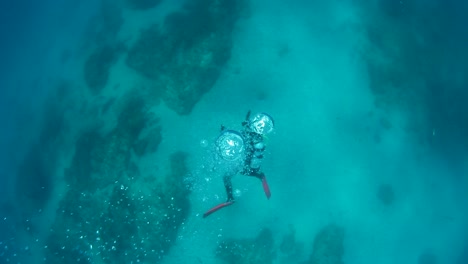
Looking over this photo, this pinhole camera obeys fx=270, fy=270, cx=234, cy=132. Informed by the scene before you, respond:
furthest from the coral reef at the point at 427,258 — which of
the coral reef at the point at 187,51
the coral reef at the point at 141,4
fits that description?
the coral reef at the point at 141,4

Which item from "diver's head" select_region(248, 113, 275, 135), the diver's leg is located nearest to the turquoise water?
"diver's head" select_region(248, 113, 275, 135)

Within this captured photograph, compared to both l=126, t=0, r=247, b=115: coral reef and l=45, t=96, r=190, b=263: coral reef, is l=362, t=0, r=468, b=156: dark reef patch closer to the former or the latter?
l=126, t=0, r=247, b=115: coral reef

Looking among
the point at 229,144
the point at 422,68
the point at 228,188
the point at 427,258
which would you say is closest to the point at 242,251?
the point at 228,188

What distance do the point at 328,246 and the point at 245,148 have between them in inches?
178

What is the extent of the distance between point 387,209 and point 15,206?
15964mm

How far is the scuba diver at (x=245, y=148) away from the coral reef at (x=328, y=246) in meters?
2.50

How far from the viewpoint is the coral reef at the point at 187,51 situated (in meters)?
9.97

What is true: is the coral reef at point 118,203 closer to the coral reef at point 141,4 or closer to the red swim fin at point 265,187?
the red swim fin at point 265,187

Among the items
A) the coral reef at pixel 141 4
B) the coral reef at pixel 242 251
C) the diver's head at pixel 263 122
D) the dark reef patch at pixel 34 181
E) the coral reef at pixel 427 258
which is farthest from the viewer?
the coral reef at pixel 141 4

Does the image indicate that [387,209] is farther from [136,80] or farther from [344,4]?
[136,80]

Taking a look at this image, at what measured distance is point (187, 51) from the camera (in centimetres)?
1028

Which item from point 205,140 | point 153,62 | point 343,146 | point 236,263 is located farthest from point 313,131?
point 153,62

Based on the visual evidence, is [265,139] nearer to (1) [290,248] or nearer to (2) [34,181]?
(1) [290,248]

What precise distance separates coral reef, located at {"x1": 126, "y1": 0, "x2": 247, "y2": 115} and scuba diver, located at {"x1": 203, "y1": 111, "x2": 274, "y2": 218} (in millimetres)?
1891
